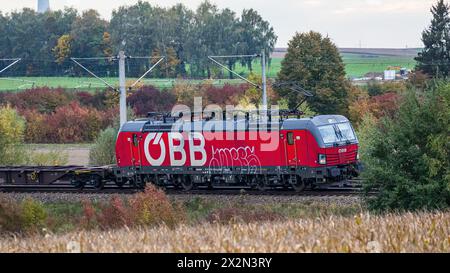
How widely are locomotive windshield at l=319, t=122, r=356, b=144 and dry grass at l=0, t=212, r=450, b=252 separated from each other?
645 inches

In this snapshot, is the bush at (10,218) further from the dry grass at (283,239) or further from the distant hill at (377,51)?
the distant hill at (377,51)

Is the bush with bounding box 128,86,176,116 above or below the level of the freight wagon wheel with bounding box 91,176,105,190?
above

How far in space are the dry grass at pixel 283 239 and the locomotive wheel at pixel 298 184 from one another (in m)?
17.3

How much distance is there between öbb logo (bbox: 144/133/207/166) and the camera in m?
39.6

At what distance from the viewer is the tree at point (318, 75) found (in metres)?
73.6

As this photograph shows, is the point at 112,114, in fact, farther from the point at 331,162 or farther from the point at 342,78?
the point at 331,162

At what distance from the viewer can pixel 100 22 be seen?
372ft

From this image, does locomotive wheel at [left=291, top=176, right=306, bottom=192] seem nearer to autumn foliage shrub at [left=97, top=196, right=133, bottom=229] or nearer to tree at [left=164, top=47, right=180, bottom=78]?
autumn foliage shrub at [left=97, top=196, right=133, bottom=229]

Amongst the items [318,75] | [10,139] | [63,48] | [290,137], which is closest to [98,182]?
[290,137]

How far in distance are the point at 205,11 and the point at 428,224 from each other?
100m

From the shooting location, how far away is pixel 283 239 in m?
17.7

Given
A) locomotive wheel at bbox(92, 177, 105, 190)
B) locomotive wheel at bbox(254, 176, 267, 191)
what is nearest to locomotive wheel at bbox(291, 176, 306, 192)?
locomotive wheel at bbox(254, 176, 267, 191)

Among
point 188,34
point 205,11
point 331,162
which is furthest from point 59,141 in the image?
point 331,162

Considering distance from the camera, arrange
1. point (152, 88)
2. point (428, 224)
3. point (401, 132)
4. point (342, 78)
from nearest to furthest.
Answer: point (428, 224)
point (401, 132)
point (342, 78)
point (152, 88)
